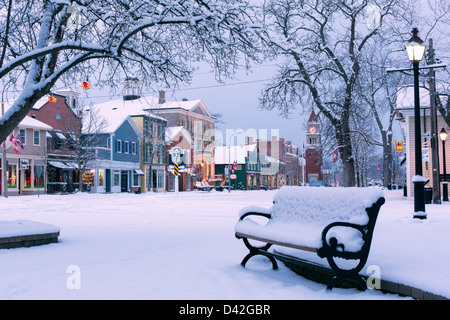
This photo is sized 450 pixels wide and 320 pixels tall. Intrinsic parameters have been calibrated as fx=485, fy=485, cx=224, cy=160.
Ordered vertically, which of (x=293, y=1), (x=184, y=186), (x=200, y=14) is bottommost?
(x=184, y=186)

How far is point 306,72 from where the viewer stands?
25.3 metres

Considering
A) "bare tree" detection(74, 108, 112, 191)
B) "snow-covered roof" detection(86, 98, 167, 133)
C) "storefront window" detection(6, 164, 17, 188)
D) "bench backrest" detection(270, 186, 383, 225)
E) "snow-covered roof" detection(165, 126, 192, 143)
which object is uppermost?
"snow-covered roof" detection(86, 98, 167, 133)

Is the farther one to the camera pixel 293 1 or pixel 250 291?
pixel 293 1

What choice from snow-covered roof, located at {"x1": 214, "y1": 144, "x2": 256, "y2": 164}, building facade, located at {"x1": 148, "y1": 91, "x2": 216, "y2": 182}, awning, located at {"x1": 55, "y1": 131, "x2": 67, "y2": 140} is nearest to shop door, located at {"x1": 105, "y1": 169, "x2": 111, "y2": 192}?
awning, located at {"x1": 55, "y1": 131, "x2": 67, "y2": 140}

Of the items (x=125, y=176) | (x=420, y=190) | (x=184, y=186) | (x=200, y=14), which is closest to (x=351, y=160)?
(x=420, y=190)

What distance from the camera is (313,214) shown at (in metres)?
6.09

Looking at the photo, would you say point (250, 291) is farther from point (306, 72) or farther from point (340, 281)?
point (306, 72)

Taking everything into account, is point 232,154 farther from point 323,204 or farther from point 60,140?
point 323,204

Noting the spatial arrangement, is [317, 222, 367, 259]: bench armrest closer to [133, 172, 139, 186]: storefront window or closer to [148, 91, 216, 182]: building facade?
[133, 172, 139, 186]: storefront window

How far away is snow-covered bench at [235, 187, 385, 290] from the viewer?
504cm

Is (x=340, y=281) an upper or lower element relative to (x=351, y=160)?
lower

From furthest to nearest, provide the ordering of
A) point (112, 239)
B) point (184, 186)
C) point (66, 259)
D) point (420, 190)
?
point (184, 186) → point (420, 190) → point (112, 239) → point (66, 259)

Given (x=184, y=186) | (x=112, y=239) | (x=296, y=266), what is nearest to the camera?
(x=296, y=266)

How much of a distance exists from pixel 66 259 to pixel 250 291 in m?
3.38
